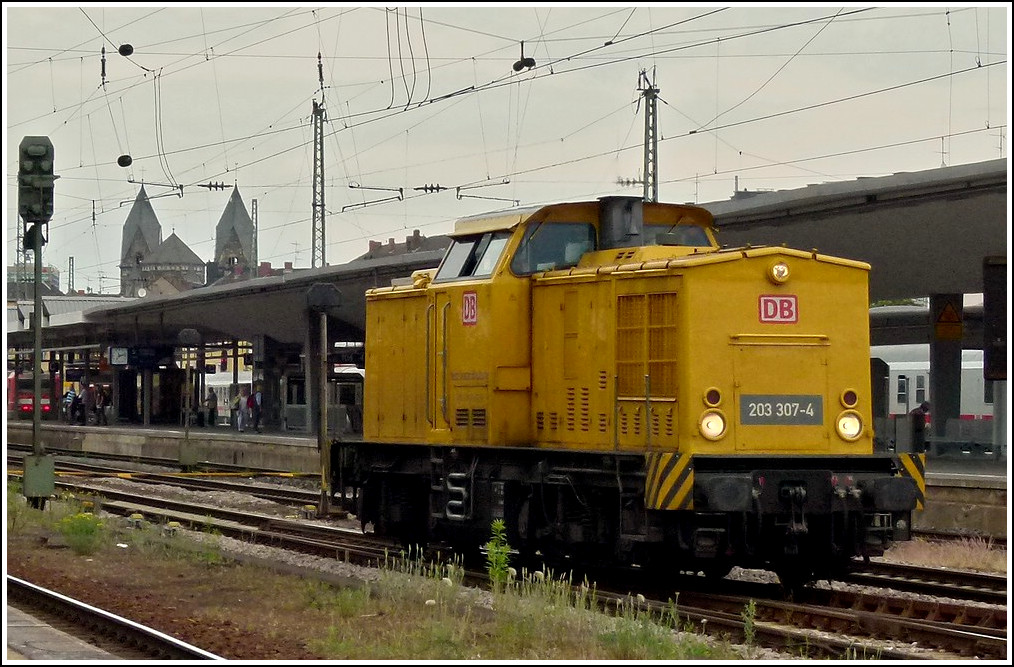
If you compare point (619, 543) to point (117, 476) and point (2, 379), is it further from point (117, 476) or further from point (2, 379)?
point (117, 476)

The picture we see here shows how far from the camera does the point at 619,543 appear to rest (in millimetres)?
12320

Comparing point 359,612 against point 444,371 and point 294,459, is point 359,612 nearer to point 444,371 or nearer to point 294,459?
point 444,371

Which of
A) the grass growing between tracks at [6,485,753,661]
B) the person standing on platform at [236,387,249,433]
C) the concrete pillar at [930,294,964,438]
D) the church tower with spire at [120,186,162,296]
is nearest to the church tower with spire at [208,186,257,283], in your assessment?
the church tower with spire at [120,186,162,296]

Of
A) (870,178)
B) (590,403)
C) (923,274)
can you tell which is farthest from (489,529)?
(923,274)

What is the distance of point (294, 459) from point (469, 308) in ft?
64.9

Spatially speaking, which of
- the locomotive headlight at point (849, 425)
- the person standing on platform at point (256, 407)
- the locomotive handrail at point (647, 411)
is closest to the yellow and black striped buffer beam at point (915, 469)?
the locomotive headlight at point (849, 425)

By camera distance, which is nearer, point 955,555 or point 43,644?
point 43,644

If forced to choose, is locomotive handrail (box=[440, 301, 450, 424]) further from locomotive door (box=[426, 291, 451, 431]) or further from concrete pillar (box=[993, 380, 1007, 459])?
concrete pillar (box=[993, 380, 1007, 459])

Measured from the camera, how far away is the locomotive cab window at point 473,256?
13969 millimetres

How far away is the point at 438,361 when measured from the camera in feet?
48.1

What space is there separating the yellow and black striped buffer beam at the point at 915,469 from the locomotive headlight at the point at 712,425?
5.26ft

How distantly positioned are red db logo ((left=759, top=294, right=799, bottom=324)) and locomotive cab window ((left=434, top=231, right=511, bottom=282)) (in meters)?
2.87

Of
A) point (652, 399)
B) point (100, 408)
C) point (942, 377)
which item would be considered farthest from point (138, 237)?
point (652, 399)

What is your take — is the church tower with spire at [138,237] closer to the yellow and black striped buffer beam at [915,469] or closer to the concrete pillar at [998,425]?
the concrete pillar at [998,425]
